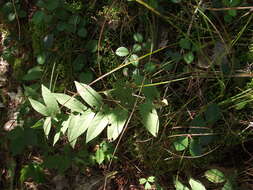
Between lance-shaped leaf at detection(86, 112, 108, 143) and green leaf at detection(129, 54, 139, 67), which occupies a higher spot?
green leaf at detection(129, 54, 139, 67)

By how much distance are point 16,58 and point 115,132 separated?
1.02 meters

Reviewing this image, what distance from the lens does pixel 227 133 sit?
1332 millimetres

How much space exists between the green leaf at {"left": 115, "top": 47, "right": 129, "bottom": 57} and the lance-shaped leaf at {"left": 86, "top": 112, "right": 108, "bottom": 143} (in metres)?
0.39

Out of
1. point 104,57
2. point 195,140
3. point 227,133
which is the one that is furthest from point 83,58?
point 227,133

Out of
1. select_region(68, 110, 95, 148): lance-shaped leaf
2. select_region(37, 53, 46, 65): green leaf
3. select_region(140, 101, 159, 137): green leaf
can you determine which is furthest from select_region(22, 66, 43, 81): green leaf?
select_region(140, 101, 159, 137): green leaf

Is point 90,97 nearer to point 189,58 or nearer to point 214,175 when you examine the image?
point 189,58

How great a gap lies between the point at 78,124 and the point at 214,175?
666 mm

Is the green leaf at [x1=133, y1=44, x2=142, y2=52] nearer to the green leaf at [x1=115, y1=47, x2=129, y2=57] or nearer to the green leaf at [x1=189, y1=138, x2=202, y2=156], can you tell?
the green leaf at [x1=115, y1=47, x2=129, y2=57]

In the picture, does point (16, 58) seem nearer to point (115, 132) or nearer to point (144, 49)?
point (144, 49)

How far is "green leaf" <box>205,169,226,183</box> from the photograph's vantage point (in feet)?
4.24

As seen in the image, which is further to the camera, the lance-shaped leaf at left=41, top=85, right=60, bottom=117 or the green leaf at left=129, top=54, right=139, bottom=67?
the green leaf at left=129, top=54, right=139, bottom=67

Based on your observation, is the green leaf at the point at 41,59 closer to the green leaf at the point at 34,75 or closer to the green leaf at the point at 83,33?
the green leaf at the point at 34,75

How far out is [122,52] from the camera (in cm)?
141

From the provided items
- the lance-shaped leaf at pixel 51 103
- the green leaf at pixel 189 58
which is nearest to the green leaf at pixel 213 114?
the green leaf at pixel 189 58
